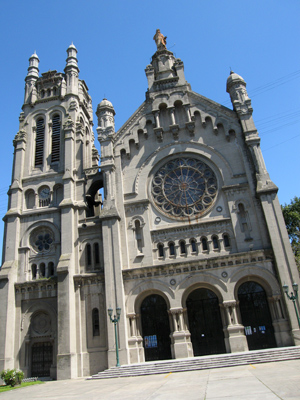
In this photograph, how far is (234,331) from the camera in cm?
2578

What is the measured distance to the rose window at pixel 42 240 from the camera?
3272 cm

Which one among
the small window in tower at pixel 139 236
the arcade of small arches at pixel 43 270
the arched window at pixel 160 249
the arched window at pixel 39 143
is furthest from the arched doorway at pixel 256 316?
the arched window at pixel 39 143

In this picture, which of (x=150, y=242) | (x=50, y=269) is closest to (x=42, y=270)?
(x=50, y=269)

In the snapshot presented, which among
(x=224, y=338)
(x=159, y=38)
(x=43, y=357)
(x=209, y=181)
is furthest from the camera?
(x=159, y=38)

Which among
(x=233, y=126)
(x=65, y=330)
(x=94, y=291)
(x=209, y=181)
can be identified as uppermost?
(x=233, y=126)

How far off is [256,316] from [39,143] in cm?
2824

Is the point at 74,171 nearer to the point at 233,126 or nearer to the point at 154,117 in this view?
the point at 154,117

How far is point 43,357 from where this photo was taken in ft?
95.3

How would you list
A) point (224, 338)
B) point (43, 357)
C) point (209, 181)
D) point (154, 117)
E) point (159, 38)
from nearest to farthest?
1. point (224, 338)
2. point (43, 357)
3. point (209, 181)
4. point (154, 117)
5. point (159, 38)

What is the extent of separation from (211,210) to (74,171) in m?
14.4

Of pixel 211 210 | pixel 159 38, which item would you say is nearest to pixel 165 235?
pixel 211 210

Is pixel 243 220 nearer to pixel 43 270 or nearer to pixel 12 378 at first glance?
pixel 43 270

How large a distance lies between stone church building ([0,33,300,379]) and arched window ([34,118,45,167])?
0.44 meters

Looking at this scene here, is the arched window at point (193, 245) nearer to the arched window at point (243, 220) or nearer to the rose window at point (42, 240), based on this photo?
the arched window at point (243, 220)
